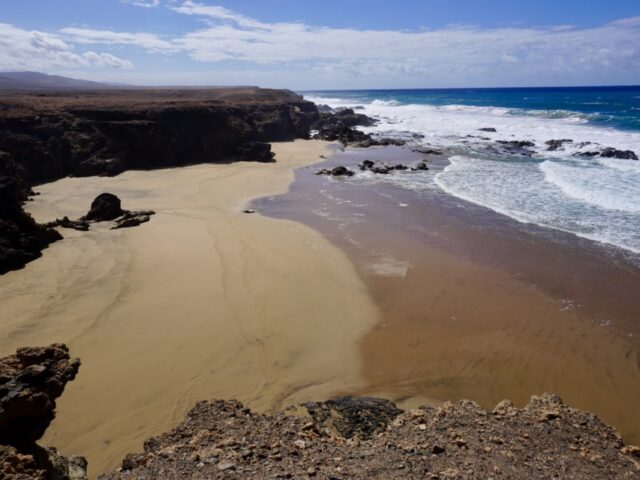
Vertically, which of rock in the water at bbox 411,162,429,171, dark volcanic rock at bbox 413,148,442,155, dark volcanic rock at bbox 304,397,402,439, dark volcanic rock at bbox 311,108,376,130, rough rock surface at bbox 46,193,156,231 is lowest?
dark volcanic rock at bbox 304,397,402,439

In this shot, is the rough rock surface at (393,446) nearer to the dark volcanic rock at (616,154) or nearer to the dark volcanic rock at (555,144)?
the dark volcanic rock at (616,154)

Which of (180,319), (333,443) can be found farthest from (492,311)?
(180,319)

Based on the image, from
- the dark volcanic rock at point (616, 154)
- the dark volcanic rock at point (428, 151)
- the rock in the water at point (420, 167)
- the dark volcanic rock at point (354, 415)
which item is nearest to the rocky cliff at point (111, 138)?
the rock in the water at point (420, 167)

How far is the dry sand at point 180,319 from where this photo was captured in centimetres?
690

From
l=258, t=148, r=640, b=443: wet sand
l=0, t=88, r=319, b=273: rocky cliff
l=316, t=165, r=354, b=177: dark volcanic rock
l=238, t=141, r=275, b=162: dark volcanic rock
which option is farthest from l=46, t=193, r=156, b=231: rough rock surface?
l=238, t=141, r=275, b=162: dark volcanic rock

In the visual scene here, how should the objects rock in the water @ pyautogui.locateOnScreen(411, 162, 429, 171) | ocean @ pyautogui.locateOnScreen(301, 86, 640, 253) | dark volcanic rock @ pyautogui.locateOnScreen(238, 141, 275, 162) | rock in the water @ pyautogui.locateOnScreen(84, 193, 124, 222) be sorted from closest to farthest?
rock in the water @ pyautogui.locateOnScreen(84, 193, 124, 222) < ocean @ pyautogui.locateOnScreen(301, 86, 640, 253) < rock in the water @ pyautogui.locateOnScreen(411, 162, 429, 171) < dark volcanic rock @ pyautogui.locateOnScreen(238, 141, 275, 162)

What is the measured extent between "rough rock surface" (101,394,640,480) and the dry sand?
1257 mm

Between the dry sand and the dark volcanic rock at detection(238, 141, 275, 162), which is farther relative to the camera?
the dark volcanic rock at detection(238, 141, 275, 162)

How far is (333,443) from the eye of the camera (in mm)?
5156

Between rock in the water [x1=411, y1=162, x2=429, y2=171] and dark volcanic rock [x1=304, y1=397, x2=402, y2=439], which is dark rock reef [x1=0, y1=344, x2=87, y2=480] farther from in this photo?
rock in the water [x1=411, y1=162, x2=429, y2=171]

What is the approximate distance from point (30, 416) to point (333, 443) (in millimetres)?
3205

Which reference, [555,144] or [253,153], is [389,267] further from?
[555,144]

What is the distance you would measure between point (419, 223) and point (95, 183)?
15.3 m

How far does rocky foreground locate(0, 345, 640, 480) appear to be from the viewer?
15.0 feet
